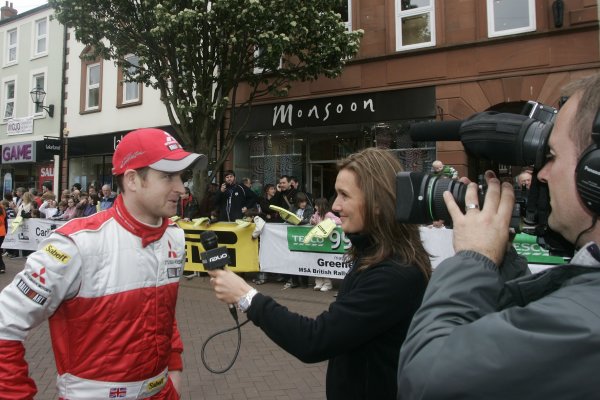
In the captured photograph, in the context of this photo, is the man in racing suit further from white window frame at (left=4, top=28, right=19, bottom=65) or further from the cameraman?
white window frame at (left=4, top=28, right=19, bottom=65)

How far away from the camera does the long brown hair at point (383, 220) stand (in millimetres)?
1774

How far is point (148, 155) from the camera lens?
1.95m

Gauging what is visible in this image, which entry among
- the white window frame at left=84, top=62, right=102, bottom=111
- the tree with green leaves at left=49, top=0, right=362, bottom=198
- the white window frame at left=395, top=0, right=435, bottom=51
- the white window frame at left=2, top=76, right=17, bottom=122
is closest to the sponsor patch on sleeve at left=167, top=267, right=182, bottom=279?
the tree with green leaves at left=49, top=0, right=362, bottom=198

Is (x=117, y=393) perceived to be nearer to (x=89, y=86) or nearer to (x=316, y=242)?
(x=316, y=242)

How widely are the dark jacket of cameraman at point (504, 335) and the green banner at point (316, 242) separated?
6.71 meters

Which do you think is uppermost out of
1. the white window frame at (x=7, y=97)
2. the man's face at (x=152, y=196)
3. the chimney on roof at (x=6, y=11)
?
the chimney on roof at (x=6, y=11)

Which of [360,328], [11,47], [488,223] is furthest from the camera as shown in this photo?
[11,47]

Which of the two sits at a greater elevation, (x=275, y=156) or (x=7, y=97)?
(x=7, y=97)

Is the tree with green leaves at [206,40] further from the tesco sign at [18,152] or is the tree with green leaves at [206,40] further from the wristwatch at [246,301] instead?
the tesco sign at [18,152]

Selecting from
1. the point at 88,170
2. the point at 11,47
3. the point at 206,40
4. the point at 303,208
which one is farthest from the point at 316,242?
the point at 11,47

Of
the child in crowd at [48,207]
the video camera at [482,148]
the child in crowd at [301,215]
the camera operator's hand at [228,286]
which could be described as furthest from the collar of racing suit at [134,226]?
the child in crowd at [48,207]

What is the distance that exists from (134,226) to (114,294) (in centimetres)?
30

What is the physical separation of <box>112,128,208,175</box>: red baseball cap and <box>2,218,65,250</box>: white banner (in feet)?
38.9

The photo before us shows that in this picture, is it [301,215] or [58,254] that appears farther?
[301,215]
